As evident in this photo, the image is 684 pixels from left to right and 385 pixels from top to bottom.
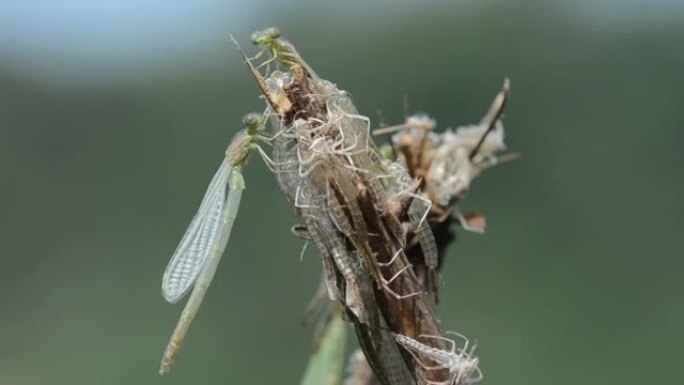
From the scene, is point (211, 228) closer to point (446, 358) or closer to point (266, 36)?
point (266, 36)

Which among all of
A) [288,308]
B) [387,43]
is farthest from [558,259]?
[387,43]

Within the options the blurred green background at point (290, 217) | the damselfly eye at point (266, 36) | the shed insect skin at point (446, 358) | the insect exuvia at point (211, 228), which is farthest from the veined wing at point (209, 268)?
the blurred green background at point (290, 217)

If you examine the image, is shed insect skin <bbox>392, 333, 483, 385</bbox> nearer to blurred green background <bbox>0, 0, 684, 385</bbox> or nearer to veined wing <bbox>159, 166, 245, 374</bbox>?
veined wing <bbox>159, 166, 245, 374</bbox>

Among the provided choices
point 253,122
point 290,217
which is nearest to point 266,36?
point 253,122

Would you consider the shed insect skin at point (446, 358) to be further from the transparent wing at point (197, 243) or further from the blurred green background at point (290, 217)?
the blurred green background at point (290, 217)

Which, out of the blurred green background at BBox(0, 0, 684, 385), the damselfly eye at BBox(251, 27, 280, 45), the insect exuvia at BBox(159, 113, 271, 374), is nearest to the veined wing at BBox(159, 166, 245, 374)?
the insect exuvia at BBox(159, 113, 271, 374)

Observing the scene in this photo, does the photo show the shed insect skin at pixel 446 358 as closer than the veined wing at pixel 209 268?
Yes
